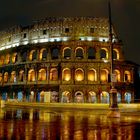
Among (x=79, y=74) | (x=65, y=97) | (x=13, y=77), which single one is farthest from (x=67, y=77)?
(x=13, y=77)

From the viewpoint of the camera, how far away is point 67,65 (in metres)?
45.4

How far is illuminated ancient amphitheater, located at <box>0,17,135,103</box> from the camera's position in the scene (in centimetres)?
4500

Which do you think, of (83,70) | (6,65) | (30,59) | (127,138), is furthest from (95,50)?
(127,138)

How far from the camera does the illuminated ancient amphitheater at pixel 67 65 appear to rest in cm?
4500

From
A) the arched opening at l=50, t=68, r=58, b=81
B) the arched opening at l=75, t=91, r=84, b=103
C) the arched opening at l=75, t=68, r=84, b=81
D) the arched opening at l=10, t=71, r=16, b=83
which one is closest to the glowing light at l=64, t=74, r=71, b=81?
the arched opening at l=75, t=68, r=84, b=81

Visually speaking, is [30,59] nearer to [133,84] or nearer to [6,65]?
[6,65]

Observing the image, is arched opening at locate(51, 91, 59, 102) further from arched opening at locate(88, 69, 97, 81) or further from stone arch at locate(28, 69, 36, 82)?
arched opening at locate(88, 69, 97, 81)

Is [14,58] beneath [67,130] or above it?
above

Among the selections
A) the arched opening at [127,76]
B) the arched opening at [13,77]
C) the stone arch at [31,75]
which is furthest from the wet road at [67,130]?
the arched opening at [13,77]

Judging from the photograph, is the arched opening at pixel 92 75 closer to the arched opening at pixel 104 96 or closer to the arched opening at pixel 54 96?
the arched opening at pixel 104 96

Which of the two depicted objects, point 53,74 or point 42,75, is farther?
point 42,75

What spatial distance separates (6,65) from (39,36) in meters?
8.33

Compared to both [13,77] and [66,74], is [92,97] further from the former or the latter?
[13,77]

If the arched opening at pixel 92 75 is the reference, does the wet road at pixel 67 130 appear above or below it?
below
